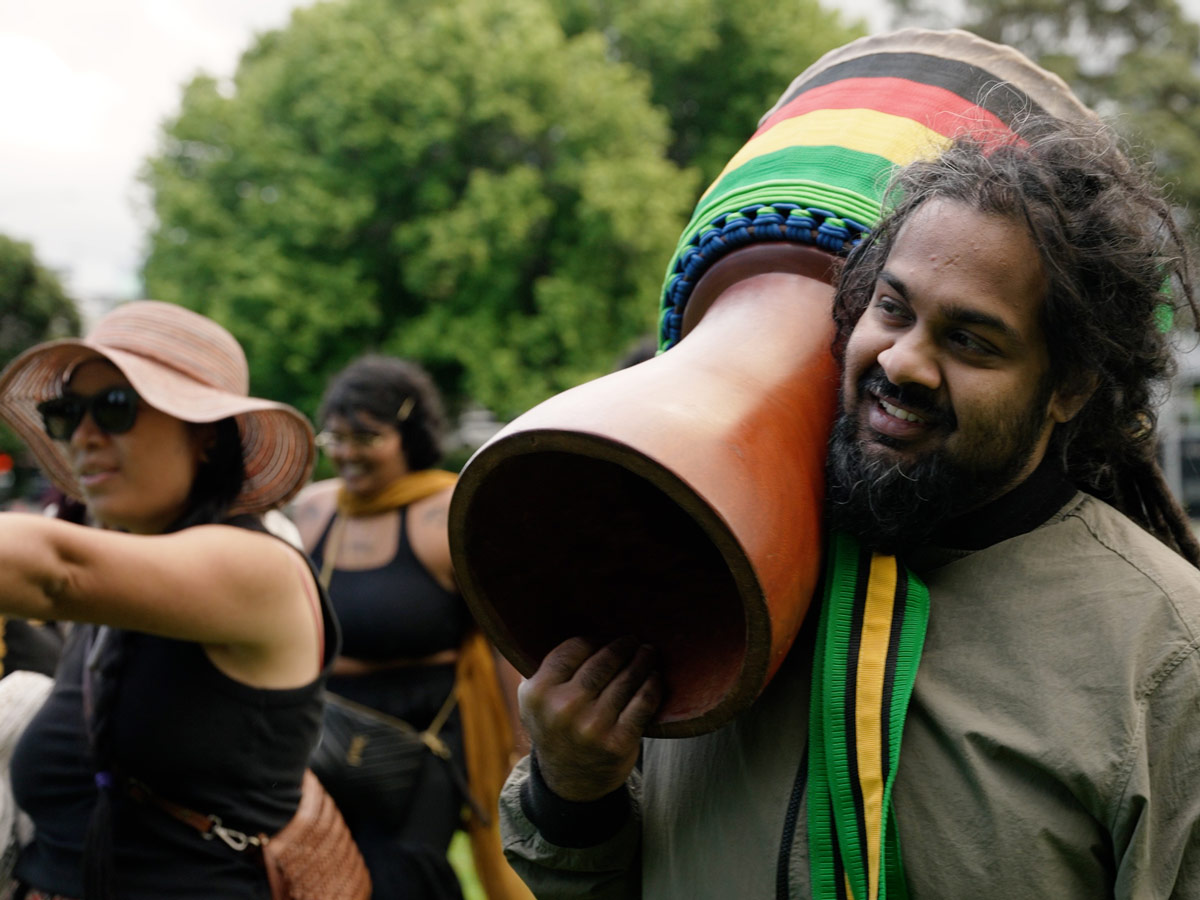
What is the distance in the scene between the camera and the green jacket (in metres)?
1.05

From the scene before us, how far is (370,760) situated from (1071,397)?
278cm

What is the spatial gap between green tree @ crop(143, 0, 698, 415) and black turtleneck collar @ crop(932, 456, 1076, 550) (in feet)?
44.4

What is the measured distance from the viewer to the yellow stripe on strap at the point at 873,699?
3.59 ft

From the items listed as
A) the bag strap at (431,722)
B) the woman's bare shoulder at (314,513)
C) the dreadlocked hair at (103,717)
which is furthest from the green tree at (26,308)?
the dreadlocked hair at (103,717)

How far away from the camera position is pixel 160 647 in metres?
2.06

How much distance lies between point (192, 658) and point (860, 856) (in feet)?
4.56

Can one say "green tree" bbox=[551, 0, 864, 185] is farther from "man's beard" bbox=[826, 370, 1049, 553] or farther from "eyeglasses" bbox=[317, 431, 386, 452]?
"man's beard" bbox=[826, 370, 1049, 553]

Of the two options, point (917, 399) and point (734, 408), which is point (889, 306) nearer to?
point (917, 399)

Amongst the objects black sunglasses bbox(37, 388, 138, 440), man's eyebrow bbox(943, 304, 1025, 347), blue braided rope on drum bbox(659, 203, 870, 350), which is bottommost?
black sunglasses bbox(37, 388, 138, 440)

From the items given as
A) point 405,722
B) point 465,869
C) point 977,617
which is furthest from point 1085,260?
point 465,869

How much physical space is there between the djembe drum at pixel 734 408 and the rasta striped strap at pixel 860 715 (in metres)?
0.06

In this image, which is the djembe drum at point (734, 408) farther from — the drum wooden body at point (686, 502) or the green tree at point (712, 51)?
the green tree at point (712, 51)

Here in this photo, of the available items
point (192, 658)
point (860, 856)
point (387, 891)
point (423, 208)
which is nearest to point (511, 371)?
point (423, 208)

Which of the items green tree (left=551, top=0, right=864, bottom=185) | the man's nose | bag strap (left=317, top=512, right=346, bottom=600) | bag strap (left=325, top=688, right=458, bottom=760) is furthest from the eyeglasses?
green tree (left=551, top=0, right=864, bottom=185)
